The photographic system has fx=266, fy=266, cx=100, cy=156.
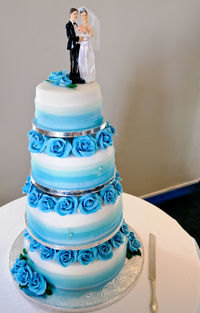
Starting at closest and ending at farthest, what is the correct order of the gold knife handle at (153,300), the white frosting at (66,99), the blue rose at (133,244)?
→ the white frosting at (66,99) → the gold knife handle at (153,300) → the blue rose at (133,244)

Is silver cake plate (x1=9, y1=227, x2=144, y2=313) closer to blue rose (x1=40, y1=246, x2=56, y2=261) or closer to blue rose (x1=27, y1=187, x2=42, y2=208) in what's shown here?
blue rose (x1=40, y1=246, x2=56, y2=261)

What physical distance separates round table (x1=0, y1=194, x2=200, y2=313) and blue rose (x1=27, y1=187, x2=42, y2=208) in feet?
1.30

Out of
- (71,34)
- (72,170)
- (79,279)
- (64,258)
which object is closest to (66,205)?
(72,170)

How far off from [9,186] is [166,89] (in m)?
1.62

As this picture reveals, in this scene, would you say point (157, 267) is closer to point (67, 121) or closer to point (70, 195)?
point (70, 195)

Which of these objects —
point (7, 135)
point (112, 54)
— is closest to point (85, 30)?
point (112, 54)

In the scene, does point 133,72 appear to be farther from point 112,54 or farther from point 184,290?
point 184,290

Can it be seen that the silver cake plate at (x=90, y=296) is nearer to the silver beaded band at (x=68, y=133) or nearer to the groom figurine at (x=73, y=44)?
the silver beaded band at (x=68, y=133)

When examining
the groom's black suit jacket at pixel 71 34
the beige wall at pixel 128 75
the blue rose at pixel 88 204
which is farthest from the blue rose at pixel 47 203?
the beige wall at pixel 128 75

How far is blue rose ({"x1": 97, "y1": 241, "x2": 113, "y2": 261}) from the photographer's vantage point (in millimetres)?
1084

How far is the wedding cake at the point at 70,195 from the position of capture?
3.09 ft

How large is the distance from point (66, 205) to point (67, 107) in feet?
1.16

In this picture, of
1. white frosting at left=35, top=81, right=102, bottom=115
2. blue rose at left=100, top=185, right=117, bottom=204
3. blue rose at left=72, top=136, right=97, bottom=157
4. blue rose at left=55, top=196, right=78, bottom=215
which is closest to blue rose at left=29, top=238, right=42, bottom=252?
blue rose at left=55, top=196, right=78, bottom=215

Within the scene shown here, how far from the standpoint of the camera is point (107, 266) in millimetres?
1118
